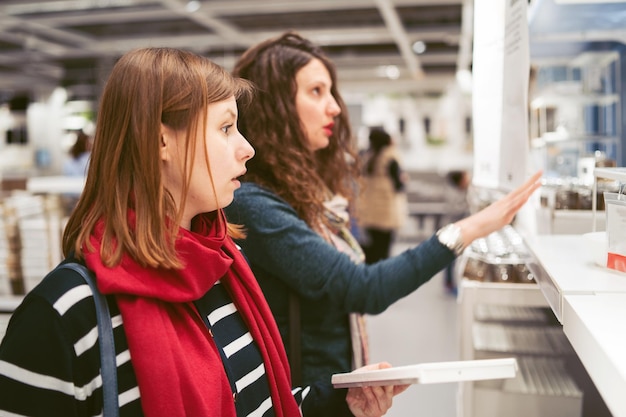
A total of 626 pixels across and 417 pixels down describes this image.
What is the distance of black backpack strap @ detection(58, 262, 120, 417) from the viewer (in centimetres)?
93

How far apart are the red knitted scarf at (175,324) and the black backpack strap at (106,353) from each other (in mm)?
18

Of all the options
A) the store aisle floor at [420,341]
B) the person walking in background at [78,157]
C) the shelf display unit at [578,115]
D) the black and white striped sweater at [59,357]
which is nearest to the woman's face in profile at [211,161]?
the black and white striped sweater at [59,357]

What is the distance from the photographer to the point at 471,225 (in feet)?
5.11

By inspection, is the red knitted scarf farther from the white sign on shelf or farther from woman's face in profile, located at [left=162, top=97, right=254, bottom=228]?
the white sign on shelf

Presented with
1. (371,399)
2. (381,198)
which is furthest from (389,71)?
(371,399)

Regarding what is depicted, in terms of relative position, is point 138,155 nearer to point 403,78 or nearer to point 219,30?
point 219,30

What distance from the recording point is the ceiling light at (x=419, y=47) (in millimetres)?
10689

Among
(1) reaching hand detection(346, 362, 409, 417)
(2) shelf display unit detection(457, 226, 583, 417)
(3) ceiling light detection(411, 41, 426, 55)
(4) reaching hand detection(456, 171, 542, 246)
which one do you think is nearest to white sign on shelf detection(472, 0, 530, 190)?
(4) reaching hand detection(456, 171, 542, 246)

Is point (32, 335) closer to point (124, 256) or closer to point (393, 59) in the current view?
point (124, 256)

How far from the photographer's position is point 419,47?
11.0m

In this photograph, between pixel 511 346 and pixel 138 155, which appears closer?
pixel 138 155

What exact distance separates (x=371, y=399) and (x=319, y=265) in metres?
0.37

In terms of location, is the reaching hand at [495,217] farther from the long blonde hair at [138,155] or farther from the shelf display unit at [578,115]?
the shelf display unit at [578,115]

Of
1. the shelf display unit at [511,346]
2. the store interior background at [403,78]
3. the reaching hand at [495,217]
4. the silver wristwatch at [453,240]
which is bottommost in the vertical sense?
the shelf display unit at [511,346]
